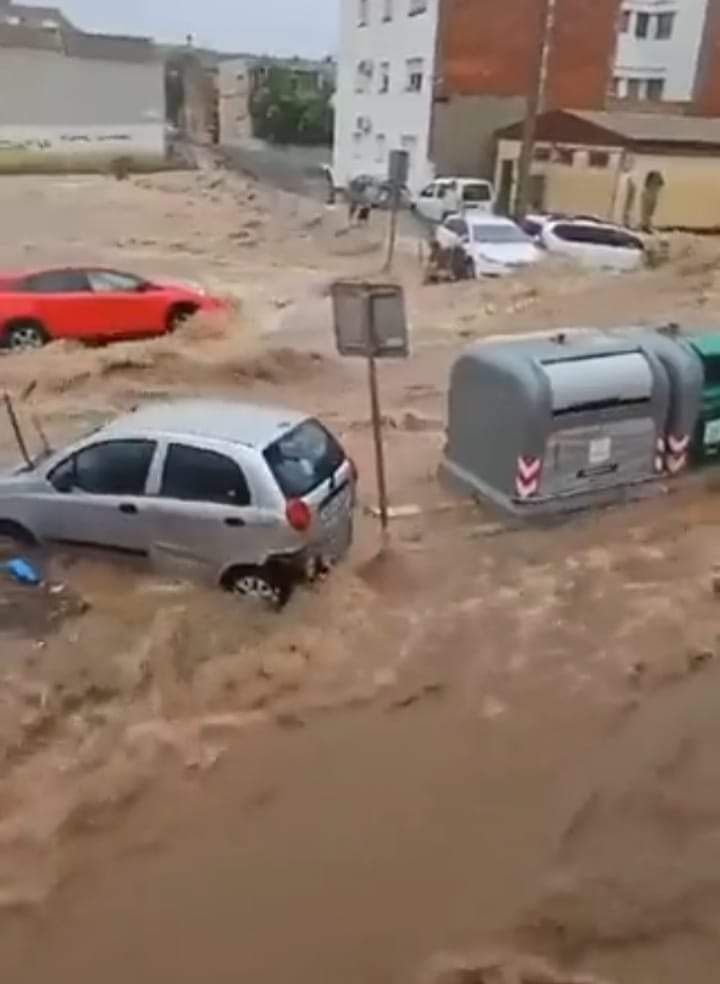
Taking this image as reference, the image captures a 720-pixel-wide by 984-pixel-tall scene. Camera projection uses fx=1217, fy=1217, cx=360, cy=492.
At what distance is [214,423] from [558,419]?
3101 mm

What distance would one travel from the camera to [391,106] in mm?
42312

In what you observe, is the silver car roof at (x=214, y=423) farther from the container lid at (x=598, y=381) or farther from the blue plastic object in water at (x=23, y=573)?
the container lid at (x=598, y=381)

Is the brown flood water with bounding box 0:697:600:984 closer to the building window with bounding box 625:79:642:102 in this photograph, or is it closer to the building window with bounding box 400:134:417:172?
the building window with bounding box 400:134:417:172

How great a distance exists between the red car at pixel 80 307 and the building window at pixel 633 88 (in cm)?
3607

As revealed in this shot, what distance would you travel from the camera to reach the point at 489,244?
25938 millimetres

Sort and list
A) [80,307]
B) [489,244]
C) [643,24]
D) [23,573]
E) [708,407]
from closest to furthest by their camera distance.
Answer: [23,573], [708,407], [80,307], [489,244], [643,24]

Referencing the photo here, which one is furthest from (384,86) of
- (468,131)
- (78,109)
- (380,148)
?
(78,109)

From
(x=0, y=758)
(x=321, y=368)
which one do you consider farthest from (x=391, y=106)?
(x=0, y=758)

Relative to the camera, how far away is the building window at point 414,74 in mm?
39938

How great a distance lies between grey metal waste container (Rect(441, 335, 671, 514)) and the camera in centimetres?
1055

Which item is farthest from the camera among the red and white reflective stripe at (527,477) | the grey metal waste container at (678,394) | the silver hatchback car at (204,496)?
the grey metal waste container at (678,394)

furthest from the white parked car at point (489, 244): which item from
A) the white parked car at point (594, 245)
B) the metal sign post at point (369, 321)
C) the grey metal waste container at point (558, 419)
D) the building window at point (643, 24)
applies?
the building window at point (643, 24)

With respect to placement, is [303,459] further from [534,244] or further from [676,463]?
[534,244]

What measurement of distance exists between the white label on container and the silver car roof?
111 inches
